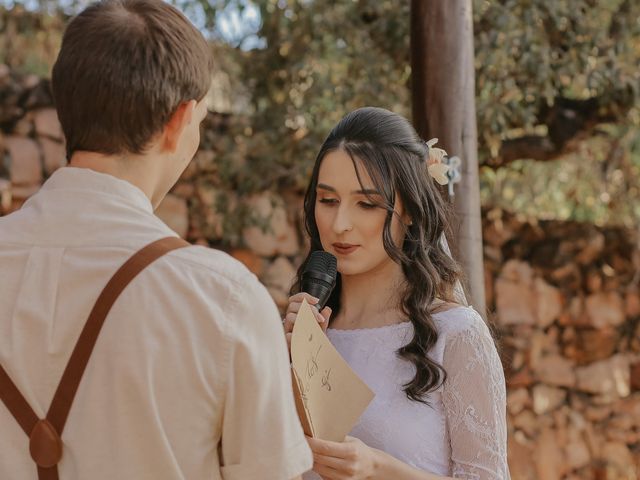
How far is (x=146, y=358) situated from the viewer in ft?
3.84

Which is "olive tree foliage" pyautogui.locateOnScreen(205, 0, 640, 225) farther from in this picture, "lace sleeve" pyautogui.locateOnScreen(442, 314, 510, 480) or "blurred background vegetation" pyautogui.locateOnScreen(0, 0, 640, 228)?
"lace sleeve" pyautogui.locateOnScreen(442, 314, 510, 480)

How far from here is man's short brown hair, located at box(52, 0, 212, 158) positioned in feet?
4.06

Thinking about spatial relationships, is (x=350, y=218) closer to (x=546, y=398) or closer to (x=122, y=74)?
(x=122, y=74)

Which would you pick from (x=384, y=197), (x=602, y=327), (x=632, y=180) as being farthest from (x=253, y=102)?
(x=384, y=197)

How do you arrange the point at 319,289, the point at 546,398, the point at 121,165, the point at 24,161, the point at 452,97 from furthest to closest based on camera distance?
the point at 546,398, the point at 24,161, the point at 452,97, the point at 319,289, the point at 121,165

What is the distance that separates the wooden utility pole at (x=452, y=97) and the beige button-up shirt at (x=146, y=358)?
2031 millimetres

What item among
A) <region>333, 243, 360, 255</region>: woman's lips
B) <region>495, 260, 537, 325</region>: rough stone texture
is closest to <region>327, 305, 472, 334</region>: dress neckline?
<region>333, 243, 360, 255</region>: woman's lips

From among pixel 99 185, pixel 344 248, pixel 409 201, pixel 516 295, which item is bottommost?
pixel 516 295

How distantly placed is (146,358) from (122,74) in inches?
15.4

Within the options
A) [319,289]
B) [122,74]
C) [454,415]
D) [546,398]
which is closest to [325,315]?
[319,289]

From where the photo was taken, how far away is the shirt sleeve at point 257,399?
3.94 feet

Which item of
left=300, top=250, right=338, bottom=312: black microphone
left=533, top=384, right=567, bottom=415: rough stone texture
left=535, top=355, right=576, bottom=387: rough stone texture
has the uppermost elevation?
left=300, top=250, right=338, bottom=312: black microphone

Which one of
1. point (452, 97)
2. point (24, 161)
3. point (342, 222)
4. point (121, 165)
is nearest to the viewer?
point (121, 165)

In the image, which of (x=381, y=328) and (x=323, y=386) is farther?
(x=381, y=328)
